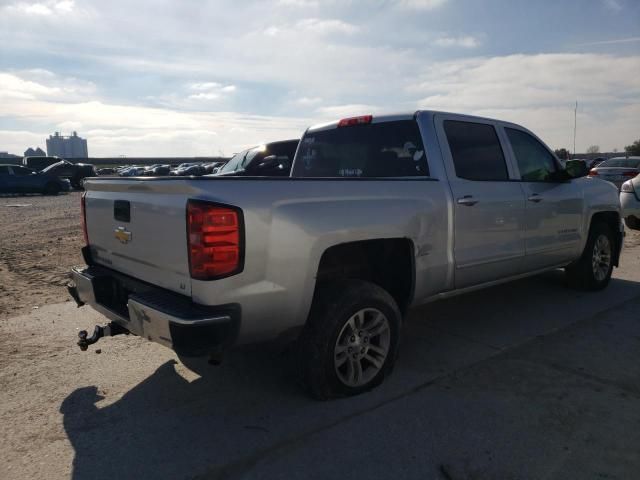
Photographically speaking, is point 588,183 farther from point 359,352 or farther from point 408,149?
point 359,352

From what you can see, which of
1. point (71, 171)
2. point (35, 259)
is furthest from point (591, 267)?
point (71, 171)

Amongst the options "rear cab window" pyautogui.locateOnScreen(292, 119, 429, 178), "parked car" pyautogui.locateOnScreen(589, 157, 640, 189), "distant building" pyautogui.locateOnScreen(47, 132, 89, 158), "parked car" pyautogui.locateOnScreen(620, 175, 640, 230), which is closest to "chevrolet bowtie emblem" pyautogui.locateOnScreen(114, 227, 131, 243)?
"rear cab window" pyautogui.locateOnScreen(292, 119, 429, 178)

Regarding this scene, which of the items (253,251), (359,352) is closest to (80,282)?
(253,251)

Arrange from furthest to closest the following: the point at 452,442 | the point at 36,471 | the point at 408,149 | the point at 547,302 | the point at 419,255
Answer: the point at 547,302 → the point at 408,149 → the point at 419,255 → the point at 452,442 → the point at 36,471

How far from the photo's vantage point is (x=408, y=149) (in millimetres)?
4023

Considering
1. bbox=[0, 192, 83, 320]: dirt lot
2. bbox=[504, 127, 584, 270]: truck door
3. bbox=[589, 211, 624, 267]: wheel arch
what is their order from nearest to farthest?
bbox=[504, 127, 584, 270]: truck door, bbox=[0, 192, 83, 320]: dirt lot, bbox=[589, 211, 624, 267]: wheel arch

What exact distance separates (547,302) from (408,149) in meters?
2.66

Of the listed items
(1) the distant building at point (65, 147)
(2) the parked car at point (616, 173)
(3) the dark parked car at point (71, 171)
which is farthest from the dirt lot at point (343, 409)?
(1) the distant building at point (65, 147)

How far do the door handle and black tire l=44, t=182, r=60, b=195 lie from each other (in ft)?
84.7

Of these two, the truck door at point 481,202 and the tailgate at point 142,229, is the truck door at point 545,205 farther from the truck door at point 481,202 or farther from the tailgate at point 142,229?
the tailgate at point 142,229

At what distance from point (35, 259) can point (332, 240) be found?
643 cm

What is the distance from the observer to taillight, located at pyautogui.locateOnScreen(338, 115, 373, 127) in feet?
14.1

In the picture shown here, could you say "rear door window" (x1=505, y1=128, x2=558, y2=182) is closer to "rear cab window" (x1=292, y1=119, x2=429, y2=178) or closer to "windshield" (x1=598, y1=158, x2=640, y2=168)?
"rear cab window" (x1=292, y1=119, x2=429, y2=178)

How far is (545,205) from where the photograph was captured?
481 cm
